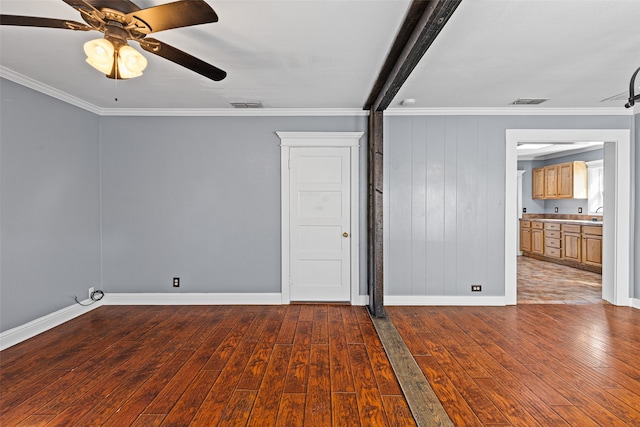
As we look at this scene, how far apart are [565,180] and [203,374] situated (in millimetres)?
8234

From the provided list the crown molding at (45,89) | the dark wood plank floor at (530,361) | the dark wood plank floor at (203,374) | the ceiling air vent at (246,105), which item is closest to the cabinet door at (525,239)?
the dark wood plank floor at (530,361)

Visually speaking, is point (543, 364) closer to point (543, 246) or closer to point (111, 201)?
point (111, 201)

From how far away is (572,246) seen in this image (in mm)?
6871

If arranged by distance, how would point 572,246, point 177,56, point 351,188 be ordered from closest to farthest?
point 177,56 < point 351,188 < point 572,246

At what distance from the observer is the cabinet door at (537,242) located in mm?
7809

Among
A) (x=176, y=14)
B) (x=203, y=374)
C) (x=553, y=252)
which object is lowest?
(x=203, y=374)

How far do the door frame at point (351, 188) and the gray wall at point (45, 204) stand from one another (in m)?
2.34

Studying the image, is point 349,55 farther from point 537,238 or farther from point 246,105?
point 537,238

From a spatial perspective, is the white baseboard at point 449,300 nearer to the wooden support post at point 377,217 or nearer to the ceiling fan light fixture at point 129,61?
the wooden support post at point 377,217

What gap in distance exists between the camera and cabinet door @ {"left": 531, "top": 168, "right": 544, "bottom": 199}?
8364mm

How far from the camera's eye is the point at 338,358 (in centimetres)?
292

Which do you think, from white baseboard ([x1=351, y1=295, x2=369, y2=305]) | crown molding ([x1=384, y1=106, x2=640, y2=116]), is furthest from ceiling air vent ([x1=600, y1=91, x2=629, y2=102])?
white baseboard ([x1=351, y1=295, x2=369, y2=305])

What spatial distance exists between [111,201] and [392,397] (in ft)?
13.3

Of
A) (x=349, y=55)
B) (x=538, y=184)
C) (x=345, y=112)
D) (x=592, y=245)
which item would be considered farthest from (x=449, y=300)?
(x=538, y=184)
